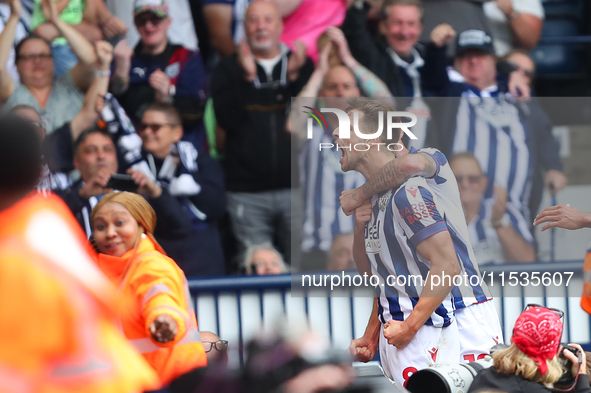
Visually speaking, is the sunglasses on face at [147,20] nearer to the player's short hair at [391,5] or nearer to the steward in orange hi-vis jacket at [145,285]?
the player's short hair at [391,5]

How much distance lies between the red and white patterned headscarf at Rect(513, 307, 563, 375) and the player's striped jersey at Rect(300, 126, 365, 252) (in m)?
1.15

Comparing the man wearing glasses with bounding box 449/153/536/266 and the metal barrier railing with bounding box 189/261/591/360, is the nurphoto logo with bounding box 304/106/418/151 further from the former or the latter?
the metal barrier railing with bounding box 189/261/591/360

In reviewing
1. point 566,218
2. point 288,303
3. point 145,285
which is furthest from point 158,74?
point 566,218

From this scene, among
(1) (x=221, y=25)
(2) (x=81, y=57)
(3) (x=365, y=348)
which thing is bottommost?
(3) (x=365, y=348)

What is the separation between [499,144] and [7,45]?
350cm

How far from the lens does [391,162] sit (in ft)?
9.91

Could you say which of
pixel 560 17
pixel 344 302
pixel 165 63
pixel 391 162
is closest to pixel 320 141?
pixel 391 162

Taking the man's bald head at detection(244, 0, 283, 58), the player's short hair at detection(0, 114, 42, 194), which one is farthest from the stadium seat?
the player's short hair at detection(0, 114, 42, 194)

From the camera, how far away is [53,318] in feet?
5.24

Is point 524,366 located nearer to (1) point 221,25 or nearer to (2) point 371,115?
(2) point 371,115

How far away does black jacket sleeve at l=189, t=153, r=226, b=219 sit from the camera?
4.96 metres

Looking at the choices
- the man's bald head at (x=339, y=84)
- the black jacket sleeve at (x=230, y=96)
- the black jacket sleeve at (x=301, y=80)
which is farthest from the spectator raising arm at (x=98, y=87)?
the man's bald head at (x=339, y=84)

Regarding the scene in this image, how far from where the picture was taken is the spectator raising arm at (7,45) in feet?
16.2

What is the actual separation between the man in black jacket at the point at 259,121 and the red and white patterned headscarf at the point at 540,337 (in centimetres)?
234
